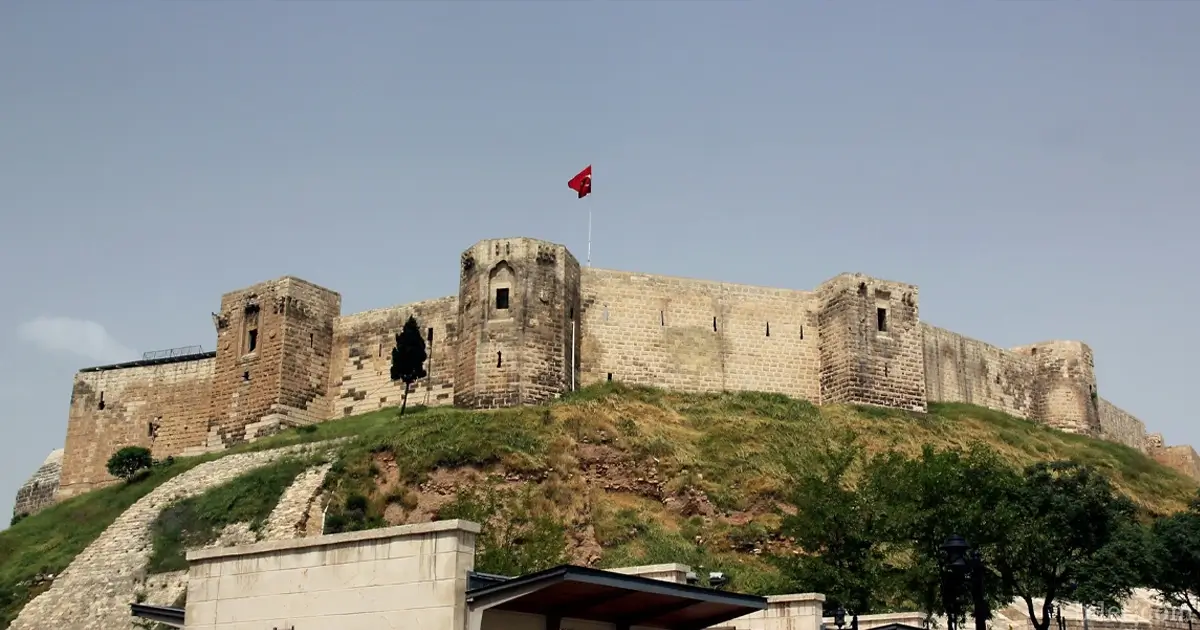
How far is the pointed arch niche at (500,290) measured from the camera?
144ft

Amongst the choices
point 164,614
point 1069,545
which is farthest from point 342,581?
point 1069,545

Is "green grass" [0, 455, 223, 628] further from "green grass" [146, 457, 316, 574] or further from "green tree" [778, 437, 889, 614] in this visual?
"green tree" [778, 437, 889, 614]

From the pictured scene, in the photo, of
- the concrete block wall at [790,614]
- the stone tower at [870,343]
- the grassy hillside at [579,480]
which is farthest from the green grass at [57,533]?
the concrete block wall at [790,614]

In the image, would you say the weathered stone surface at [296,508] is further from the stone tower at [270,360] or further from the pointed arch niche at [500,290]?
the stone tower at [270,360]

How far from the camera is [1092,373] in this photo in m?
59.8

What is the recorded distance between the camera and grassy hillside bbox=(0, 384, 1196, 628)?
35656 millimetres

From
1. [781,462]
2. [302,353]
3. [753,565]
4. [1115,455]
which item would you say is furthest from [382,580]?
[1115,455]

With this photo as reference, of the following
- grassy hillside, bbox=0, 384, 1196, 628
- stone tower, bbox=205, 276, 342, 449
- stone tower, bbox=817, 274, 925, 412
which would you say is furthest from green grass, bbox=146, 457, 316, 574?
stone tower, bbox=817, 274, 925, 412

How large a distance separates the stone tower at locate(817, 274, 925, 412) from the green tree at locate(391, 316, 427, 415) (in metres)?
15.7

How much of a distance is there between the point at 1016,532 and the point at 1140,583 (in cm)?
469

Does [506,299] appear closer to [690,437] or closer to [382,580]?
[690,437]

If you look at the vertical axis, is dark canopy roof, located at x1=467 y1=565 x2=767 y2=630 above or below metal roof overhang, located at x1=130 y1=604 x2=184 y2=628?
above

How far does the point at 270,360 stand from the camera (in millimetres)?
48188

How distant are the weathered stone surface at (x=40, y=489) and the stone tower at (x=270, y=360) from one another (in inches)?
662
